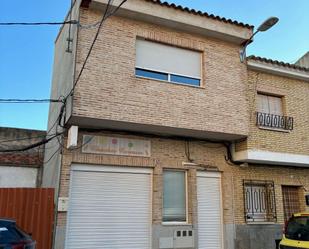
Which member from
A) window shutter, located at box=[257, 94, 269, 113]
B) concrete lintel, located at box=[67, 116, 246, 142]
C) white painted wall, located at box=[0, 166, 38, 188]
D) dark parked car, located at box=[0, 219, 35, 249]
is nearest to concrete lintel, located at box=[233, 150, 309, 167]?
concrete lintel, located at box=[67, 116, 246, 142]

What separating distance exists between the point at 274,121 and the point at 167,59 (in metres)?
4.66

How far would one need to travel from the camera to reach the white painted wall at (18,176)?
14.0m

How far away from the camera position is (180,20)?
10422mm

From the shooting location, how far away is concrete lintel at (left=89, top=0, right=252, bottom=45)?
9.78 m

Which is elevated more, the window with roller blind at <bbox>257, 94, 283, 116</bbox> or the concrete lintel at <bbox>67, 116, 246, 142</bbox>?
the window with roller blind at <bbox>257, 94, 283, 116</bbox>

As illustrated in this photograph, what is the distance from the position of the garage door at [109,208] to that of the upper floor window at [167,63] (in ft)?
9.87

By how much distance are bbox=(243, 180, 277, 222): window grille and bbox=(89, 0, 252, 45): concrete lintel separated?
5103 mm

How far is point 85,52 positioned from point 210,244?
7107mm

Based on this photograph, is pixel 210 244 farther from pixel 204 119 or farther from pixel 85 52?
pixel 85 52

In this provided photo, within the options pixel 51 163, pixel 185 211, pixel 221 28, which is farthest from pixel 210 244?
pixel 221 28

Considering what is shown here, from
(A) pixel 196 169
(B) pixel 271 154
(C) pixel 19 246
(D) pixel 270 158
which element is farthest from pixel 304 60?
(C) pixel 19 246

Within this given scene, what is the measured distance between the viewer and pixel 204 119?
10375 millimetres

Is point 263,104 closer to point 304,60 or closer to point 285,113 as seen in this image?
point 285,113

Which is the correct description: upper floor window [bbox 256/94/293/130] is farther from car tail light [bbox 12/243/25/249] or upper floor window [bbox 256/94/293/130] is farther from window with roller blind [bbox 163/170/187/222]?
car tail light [bbox 12/243/25/249]
